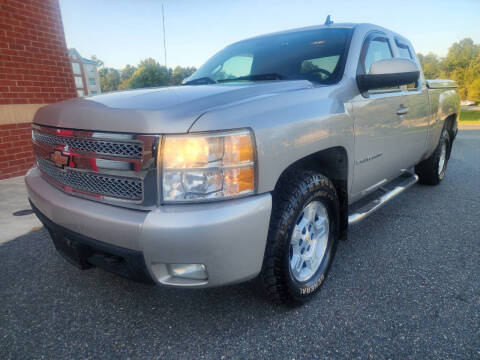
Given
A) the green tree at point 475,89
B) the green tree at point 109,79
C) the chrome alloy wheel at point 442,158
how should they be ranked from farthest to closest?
the green tree at point 109,79, the green tree at point 475,89, the chrome alloy wheel at point 442,158

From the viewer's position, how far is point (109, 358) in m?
1.59

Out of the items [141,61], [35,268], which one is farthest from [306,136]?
[141,61]

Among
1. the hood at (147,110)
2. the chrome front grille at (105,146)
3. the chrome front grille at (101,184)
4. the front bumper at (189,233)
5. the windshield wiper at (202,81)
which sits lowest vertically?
the front bumper at (189,233)

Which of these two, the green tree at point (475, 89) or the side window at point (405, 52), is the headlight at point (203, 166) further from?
the green tree at point (475, 89)

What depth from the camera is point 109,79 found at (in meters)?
116

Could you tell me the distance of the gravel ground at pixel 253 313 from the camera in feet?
5.40

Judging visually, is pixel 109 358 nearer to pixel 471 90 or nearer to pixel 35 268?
pixel 35 268

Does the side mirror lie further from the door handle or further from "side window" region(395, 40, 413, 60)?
"side window" region(395, 40, 413, 60)

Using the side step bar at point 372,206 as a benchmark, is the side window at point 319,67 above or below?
above

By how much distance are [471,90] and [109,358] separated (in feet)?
118

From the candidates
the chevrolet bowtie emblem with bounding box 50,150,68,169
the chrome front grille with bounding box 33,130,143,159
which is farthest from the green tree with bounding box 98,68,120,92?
the chrome front grille with bounding box 33,130,143,159

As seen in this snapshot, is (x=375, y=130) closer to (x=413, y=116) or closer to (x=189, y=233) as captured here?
(x=413, y=116)

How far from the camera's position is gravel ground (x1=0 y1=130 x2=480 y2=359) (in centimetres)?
164

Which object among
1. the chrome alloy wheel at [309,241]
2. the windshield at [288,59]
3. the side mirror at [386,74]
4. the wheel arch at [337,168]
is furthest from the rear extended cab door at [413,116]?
the chrome alloy wheel at [309,241]
